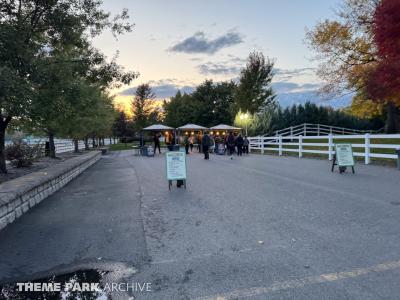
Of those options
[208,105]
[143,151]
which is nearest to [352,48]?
[143,151]

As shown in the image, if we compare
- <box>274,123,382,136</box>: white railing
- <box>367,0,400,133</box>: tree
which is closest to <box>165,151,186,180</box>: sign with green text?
<box>367,0,400,133</box>: tree

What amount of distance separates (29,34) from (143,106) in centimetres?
8200

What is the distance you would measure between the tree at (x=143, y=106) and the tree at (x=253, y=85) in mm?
43058

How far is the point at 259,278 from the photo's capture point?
370 cm

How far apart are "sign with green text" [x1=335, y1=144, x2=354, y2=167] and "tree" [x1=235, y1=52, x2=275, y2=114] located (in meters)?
36.8

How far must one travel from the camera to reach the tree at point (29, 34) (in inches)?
305

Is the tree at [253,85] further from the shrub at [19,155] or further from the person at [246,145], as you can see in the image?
the shrub at [19,155]

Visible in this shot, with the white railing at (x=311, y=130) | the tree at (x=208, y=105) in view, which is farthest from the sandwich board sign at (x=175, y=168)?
the tree at (x=208, y=105)

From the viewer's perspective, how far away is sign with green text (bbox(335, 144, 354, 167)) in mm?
12023

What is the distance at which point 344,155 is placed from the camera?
12.2m

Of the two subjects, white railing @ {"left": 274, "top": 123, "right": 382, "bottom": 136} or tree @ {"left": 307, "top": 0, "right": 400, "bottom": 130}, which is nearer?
tree @ {"left": 307, "top": 0, "right": 400, "bottom": 130}

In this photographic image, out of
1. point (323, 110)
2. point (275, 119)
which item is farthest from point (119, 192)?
point (323, 110)

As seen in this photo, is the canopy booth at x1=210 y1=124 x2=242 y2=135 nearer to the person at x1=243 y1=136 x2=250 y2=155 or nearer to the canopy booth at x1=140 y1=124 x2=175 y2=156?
the canopy booth at x1=140 y1=124 x2=175 y2=156

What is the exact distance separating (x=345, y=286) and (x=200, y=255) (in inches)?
68.7
